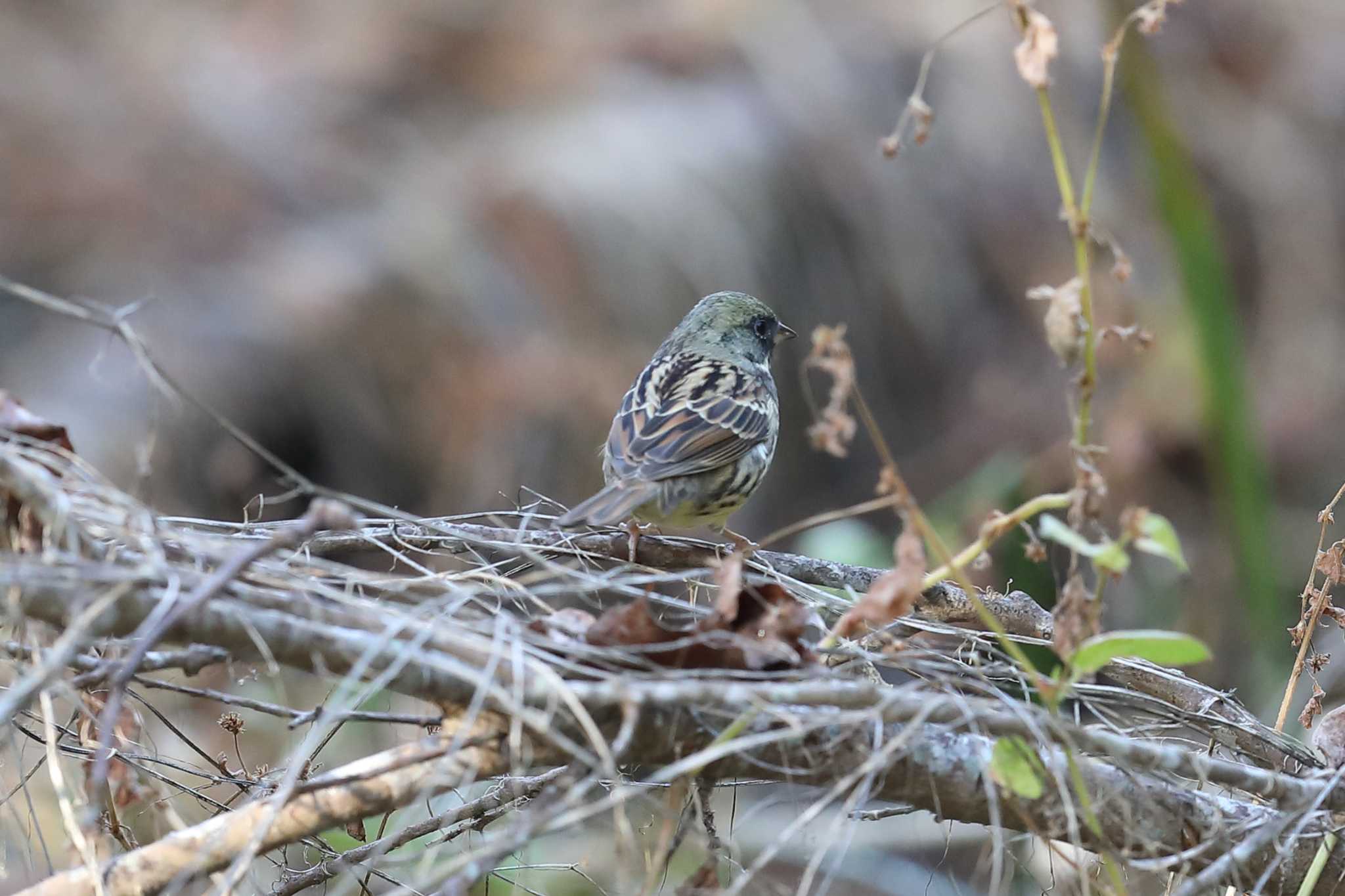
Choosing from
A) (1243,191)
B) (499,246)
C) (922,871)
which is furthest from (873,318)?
(922,871)

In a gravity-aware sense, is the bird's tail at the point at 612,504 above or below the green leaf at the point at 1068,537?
above

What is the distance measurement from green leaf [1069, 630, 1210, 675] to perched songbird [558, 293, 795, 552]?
1.78m

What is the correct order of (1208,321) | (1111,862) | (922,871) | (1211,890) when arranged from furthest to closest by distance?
(922,871)
(1208,321)
(1211,890)
(1111,862)

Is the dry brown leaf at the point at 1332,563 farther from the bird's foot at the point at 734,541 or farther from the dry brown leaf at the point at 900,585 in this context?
the bird's foot at the point at 734,541

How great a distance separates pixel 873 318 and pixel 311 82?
4.47m

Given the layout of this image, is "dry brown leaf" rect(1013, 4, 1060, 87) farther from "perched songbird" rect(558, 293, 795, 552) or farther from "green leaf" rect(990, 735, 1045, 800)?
"perched songbird" rect(558, 293, 795, 552)

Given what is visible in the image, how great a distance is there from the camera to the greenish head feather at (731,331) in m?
5.01

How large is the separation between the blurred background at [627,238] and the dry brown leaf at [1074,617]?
143 inches

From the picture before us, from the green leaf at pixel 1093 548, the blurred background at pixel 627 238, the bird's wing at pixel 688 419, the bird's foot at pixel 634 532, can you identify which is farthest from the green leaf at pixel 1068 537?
the blurred background at pixel 627 238

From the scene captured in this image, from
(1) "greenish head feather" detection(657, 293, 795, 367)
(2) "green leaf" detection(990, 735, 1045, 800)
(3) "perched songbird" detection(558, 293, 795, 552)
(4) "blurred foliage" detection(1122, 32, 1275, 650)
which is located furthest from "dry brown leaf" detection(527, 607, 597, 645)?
(4) "blurred foliage" detection(1122, 32, 1275, 650)

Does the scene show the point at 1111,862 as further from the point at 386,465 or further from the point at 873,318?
the point at 873,318

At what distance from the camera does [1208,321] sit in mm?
4887

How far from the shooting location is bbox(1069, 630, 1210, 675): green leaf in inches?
74.3

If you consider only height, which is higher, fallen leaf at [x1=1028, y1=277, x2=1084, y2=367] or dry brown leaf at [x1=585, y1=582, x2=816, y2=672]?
fallen leaf at [x1=1028, y1=277, x2=1084, y2=367]
